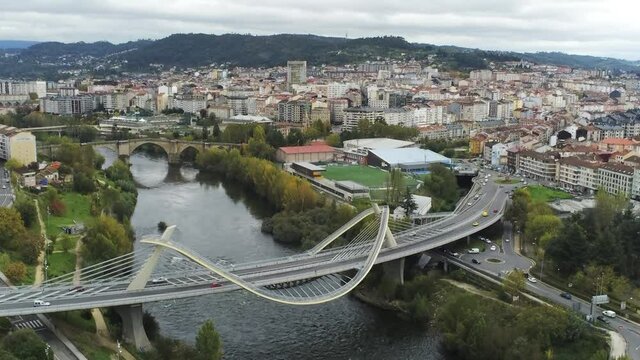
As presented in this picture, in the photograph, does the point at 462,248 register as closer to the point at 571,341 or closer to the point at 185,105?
the point at 571,341

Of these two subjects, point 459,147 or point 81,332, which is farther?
point 459,147

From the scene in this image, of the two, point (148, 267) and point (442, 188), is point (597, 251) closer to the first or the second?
point (148, 267)

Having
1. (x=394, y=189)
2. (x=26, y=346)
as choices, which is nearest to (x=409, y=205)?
(x=394, y=189)

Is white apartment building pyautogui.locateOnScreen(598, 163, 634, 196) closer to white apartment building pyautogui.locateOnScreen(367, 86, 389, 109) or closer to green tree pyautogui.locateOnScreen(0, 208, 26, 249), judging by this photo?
green tree pyautogui.locateOnScreen(0, 208, 26, 249)

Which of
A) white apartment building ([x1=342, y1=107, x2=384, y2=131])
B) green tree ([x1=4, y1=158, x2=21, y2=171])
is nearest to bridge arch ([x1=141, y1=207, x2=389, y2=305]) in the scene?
green tree ([x1=4, y1=158, x2=21, y2=171])

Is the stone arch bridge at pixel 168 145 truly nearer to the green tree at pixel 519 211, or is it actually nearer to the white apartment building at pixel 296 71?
the green tree at pixel 519 211

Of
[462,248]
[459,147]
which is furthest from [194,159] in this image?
[462,248]
